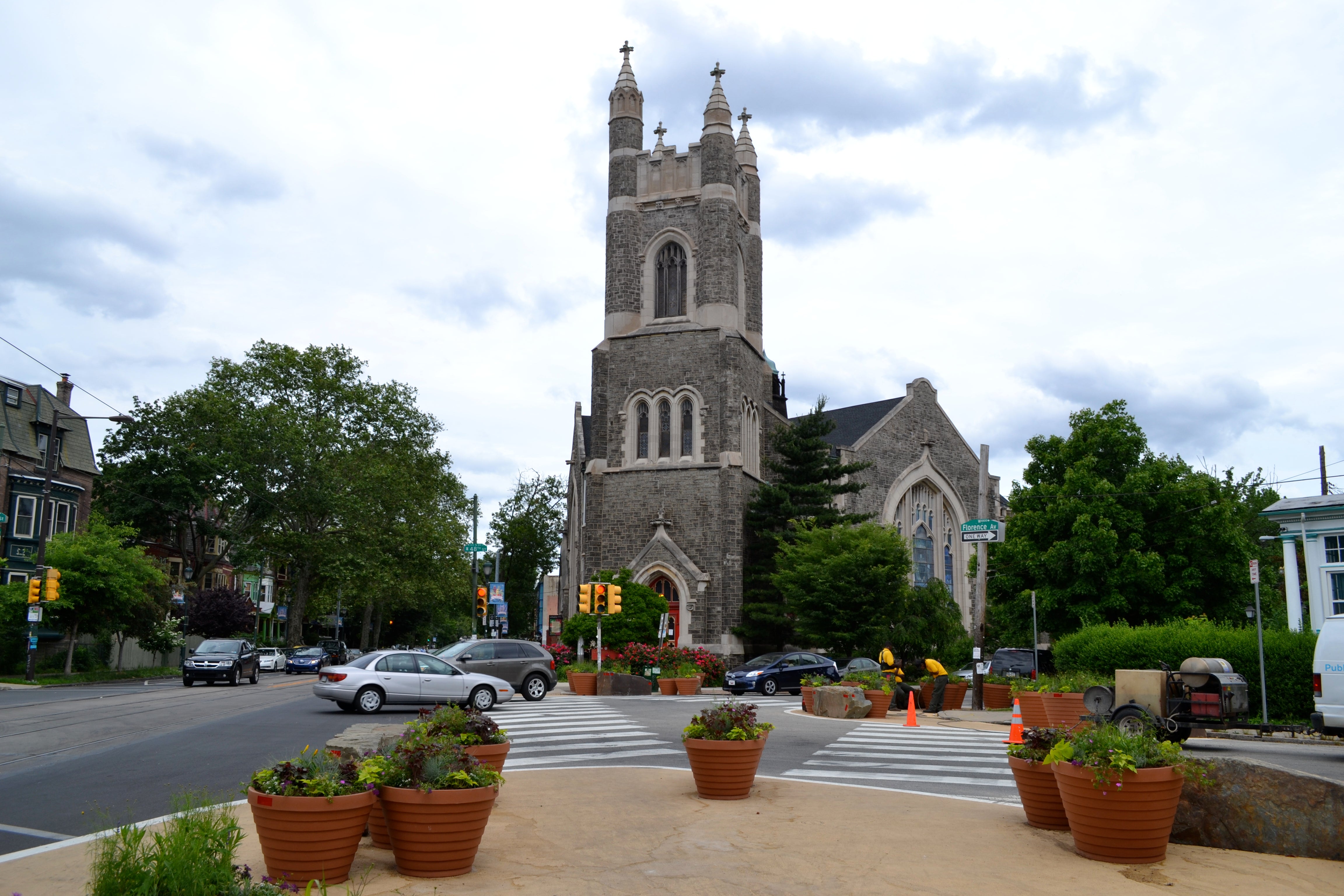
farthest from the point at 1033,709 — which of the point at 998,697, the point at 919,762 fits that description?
the point at 998,697

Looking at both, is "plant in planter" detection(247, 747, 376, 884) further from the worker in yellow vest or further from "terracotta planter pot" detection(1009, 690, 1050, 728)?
the worker in yellow vest

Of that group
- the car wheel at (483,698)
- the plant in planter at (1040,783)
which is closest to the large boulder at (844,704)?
the car wheel at (483,698)

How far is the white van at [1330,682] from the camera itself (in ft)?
44.7

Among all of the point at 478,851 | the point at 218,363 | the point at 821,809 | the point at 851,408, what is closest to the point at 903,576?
the point at 851,408

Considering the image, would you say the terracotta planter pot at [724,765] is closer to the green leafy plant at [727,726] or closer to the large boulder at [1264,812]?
the green leafy plant at [727,726]

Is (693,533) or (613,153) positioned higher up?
(613,153)

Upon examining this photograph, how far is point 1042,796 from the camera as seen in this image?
7.67 m

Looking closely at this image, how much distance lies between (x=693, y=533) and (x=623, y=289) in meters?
10.5

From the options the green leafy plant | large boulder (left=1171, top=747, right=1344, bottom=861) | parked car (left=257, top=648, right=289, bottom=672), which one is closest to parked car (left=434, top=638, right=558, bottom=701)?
the green leafy plant

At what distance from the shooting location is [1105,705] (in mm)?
14039

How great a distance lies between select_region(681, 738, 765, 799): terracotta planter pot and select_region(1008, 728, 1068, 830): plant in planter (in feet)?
7.24

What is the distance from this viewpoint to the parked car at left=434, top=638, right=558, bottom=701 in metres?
23.3

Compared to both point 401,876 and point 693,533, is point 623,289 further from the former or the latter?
point 401,876

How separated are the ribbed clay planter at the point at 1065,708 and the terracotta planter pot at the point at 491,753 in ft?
29.2
